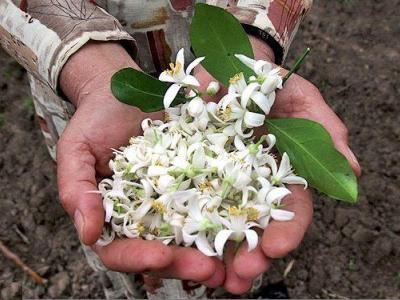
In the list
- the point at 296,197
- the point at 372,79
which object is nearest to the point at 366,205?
the point at 372,79

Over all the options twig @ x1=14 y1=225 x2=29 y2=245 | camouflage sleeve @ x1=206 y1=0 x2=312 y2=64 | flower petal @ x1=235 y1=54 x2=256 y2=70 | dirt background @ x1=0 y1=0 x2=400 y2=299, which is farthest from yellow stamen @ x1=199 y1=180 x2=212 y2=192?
twig @ x1=14 y1=225 x2=29 y2=245

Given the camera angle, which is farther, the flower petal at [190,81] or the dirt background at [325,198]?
the dirt background at [325,198]

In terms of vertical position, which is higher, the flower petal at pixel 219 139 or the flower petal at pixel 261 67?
the flower petal at pixel 261 67

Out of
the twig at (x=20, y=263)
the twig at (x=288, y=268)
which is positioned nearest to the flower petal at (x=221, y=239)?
the twig at (x=288, y=268)

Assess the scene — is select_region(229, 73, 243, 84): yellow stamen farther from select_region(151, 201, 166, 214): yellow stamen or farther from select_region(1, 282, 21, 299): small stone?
select_region(1, 282, 21, 299): small stone

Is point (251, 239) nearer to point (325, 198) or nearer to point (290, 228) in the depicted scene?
point (290, 228)

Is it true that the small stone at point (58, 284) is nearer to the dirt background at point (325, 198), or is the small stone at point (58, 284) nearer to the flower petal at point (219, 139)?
the dirt background at point (325, 198)

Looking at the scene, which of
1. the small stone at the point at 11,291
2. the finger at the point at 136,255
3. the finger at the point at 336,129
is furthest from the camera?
the small stone at the point at 11,291

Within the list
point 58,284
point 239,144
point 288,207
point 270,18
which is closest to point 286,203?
point 288,207
